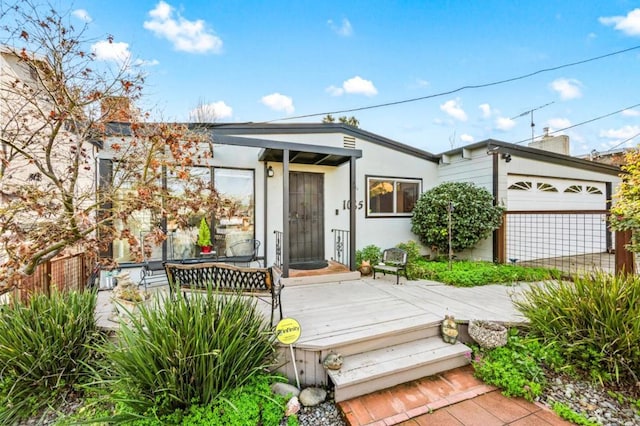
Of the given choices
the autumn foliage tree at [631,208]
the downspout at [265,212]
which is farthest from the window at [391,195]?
the autumn foliage tree at [631,208]

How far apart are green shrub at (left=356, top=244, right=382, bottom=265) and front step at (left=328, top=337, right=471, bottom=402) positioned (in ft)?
11.4

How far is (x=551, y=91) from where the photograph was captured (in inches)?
376

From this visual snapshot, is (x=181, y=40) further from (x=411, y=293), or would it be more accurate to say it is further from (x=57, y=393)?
(x=411, y=293)

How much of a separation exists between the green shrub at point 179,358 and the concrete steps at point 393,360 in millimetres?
857

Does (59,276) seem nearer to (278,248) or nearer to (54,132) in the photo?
(54,132)

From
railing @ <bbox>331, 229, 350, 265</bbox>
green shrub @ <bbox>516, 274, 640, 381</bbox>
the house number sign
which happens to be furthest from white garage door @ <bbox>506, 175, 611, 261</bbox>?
railing @ <bbox>331, 229, 350, 265</bbox>

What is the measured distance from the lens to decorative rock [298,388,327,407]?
2.41 metres

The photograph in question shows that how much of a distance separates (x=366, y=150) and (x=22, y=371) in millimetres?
6974

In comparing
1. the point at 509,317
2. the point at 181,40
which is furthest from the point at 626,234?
the point at 181,40

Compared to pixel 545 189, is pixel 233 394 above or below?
below

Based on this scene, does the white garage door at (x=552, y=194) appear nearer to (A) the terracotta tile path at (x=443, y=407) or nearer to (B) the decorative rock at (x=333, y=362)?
(A) the terracotta tile path at (x=443, y=407)

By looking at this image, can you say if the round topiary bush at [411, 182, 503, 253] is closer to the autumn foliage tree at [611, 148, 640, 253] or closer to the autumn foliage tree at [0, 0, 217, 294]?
the autumn foliage tree at [611, 148, 640, 253]

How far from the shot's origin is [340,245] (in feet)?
22.1

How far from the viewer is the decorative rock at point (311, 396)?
7.91 ft
